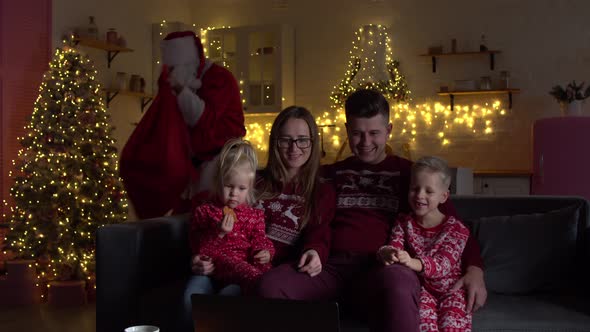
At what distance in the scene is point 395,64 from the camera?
6.50 m

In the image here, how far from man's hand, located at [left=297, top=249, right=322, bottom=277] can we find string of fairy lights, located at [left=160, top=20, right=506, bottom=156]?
163 inches

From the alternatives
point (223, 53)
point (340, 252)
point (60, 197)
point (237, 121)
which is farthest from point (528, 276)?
point (223, 53)

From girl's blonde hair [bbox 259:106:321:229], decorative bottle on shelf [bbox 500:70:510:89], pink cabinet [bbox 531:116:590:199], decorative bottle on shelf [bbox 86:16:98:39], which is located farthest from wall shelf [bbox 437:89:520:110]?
girl's blonde hair [bbox 259:106:321:229]

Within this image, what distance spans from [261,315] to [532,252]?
4.38 feet

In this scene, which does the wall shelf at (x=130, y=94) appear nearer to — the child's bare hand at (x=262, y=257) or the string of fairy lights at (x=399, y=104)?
the string of fairy lights at (x=399, y=104)

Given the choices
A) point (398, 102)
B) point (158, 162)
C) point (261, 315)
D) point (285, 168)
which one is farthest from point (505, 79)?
point (261, 315)

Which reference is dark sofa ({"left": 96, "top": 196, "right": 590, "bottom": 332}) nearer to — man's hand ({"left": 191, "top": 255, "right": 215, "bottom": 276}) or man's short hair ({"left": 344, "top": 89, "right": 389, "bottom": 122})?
man's hand ({"left": 191, "top": 255, "right": 215, "bottom": 276})

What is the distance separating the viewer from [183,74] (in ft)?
12.1

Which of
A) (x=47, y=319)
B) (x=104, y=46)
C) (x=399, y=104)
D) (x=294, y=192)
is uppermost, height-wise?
(x=104, y=46)

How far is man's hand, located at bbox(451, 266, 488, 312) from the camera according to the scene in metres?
2.11

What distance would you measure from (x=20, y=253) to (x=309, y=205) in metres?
2.78

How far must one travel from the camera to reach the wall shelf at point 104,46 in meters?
5.46

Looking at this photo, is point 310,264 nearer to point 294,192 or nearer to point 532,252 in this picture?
point 294,192

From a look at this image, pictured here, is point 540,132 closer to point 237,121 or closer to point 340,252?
point 237,121
